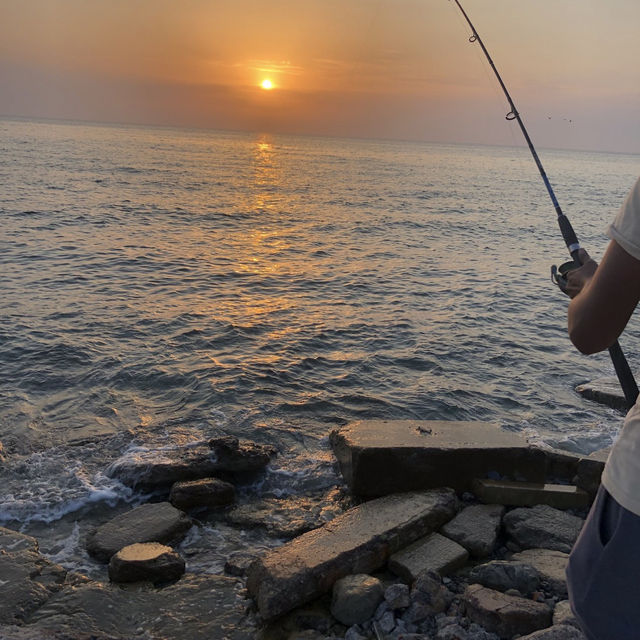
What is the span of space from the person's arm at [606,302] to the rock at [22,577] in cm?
385

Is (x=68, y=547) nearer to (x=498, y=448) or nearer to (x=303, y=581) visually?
(x=303, y=581)

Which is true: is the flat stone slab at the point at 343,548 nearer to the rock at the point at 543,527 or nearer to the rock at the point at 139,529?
the rock at the point at 543,527

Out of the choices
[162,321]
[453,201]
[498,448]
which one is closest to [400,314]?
[162,321]

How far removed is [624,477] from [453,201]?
35908 millimetres

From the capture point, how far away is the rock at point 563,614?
11.3 ft

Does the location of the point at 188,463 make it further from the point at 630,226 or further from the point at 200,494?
the point at 630,226

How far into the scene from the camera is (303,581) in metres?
3.91

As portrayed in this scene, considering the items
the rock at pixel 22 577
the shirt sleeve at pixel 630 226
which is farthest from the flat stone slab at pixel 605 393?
the shirt sleeve at pixel 630 226

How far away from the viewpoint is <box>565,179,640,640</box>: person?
4.34 feet

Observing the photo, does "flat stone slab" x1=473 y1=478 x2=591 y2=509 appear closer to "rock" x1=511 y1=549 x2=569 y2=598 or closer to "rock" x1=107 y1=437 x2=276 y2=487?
"rock" x1=511 y1=549 x2=569 y2=598

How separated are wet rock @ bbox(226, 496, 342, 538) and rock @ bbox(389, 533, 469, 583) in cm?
97

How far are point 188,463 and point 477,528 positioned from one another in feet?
8.84

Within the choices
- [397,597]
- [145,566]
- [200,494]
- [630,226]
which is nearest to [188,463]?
[200,494]

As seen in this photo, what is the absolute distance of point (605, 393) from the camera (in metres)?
8.36
